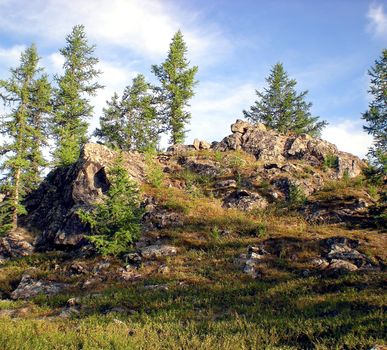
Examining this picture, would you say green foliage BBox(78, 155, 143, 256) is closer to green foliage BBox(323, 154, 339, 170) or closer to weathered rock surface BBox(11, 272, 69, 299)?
weathered rock surface BBox(11, 272, 69, 299)

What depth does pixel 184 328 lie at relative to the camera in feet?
34.8

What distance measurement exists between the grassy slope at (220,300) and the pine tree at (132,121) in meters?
14.8

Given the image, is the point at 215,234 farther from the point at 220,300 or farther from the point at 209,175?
the point at 209,175

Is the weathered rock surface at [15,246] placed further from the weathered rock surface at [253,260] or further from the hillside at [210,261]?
the weathered rock surface at [253,260]

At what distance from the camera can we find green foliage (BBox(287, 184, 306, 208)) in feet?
79.6

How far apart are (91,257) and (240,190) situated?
12.0 m

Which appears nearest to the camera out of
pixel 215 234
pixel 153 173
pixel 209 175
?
pixel 215 234

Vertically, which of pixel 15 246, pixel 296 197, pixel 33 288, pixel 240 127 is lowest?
pixel 33 288

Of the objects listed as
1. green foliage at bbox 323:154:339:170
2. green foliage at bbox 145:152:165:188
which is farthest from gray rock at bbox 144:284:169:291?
green foliage at bbox 323:154:339:170

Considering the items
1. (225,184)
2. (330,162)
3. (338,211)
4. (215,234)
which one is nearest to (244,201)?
(225,184)

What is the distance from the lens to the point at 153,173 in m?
27.8

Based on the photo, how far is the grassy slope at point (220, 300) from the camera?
877 centimetres

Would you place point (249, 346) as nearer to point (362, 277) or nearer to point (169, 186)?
point (362, 277)

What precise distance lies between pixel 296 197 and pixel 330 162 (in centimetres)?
875
